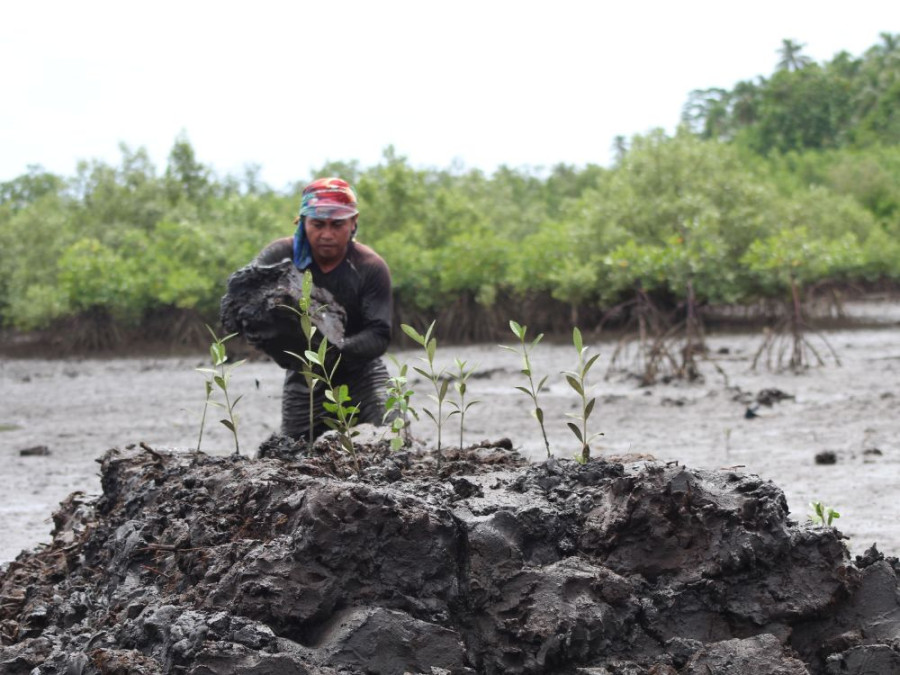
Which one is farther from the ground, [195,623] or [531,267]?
[531,267]

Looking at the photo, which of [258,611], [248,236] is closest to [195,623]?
[258,611]

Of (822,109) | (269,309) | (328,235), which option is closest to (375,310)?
(328,235)

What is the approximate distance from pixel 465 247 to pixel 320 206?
867 inches

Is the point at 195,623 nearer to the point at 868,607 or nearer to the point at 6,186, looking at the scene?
the point at 868,607

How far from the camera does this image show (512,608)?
10.1 feet

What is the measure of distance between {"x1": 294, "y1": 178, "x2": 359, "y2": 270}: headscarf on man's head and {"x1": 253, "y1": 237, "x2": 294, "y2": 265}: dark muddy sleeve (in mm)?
86

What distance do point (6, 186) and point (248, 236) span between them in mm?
42555

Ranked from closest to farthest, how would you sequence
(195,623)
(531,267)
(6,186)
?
(195,623)
(531,267)
(6,186)

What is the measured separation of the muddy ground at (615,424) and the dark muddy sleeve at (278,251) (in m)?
1.15

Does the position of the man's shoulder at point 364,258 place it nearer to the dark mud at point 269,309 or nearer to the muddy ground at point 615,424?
the dark mud at point 269,309

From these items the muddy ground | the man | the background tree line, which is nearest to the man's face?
the man

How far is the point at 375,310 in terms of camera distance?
5.96 meters

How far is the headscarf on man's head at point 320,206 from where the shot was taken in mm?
5734

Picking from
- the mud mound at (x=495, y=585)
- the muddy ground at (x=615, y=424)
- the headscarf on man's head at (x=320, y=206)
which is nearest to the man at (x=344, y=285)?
the headscarf on man's head at (x=320, y=206)
